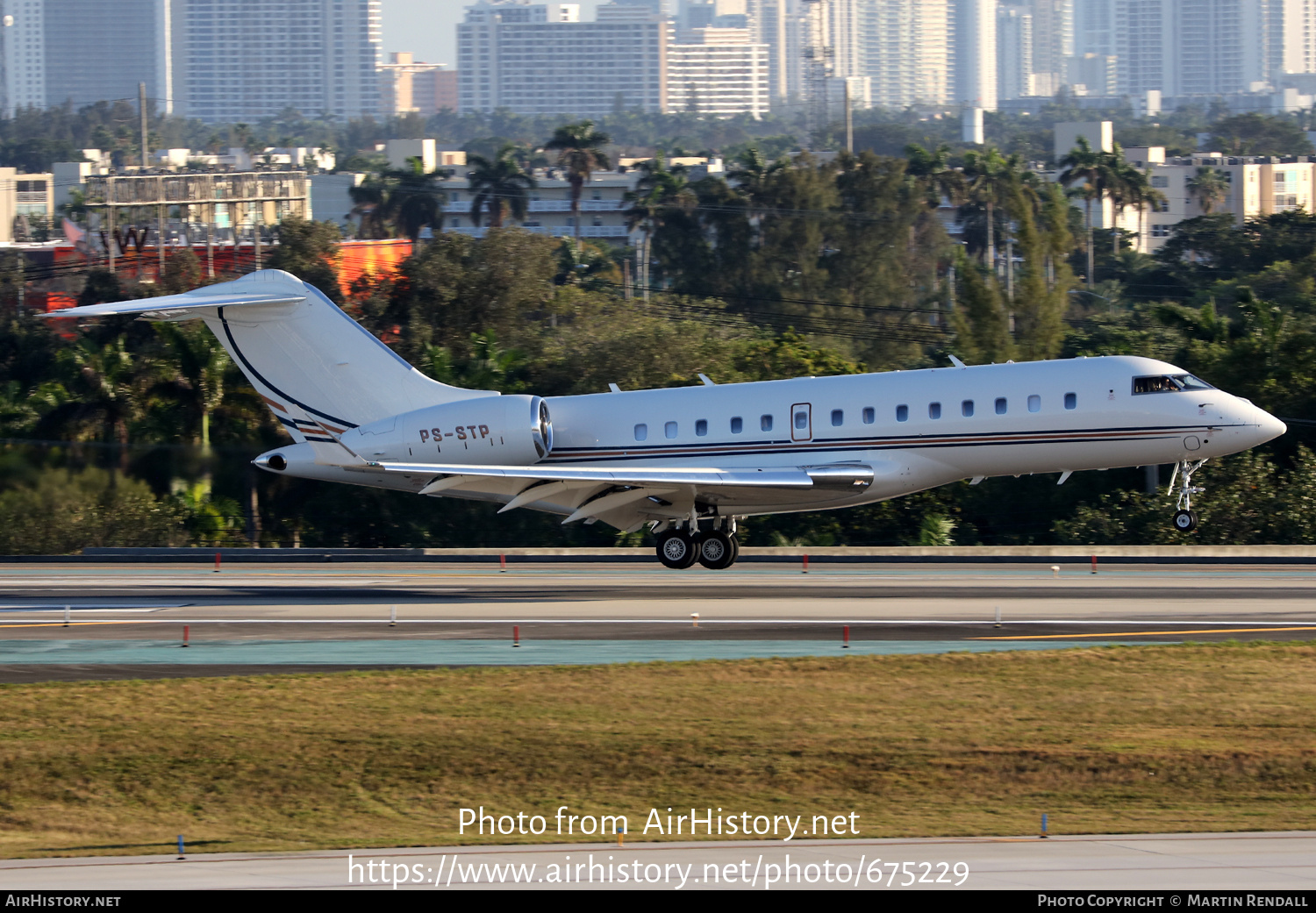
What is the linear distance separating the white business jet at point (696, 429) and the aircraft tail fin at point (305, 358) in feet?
0.10

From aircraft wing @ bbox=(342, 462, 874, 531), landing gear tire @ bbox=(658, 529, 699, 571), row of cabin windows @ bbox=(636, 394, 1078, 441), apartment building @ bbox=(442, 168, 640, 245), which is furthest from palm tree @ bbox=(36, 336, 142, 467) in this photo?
apartment building @ bbox=(442, 168, 640, 245)

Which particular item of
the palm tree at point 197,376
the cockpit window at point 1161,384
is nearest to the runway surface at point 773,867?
the cockpit window at point 1161,384

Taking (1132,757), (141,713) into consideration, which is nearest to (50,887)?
(141,713)

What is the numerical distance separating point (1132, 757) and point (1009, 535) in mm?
22392

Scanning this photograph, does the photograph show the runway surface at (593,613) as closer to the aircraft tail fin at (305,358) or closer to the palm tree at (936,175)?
the aircraft tail fin at (305,358)

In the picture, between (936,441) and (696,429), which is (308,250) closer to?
(696,429)

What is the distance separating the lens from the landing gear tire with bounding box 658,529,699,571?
95.5 feet

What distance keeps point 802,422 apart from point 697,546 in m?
3.17

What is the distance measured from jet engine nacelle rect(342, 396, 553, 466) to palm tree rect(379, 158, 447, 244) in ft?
326

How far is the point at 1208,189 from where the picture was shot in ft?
467

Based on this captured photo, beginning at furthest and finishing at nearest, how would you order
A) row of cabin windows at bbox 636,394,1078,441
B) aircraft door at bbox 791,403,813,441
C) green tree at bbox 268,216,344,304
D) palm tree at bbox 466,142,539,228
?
palm tree at bbox 466,142,539,228 → green tree at bbox 268,216,344,304 → aircraft door at bbox 791,403,813,441 → row of cabin windows at bbox 636,394,1078,441

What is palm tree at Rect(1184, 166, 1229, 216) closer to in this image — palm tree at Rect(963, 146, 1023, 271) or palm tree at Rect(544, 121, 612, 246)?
palm tree at Rect(963, 146, 1023, 271)

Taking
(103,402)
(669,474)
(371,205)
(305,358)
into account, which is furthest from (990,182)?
(669,474)

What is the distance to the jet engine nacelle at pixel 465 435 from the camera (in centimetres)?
2820
